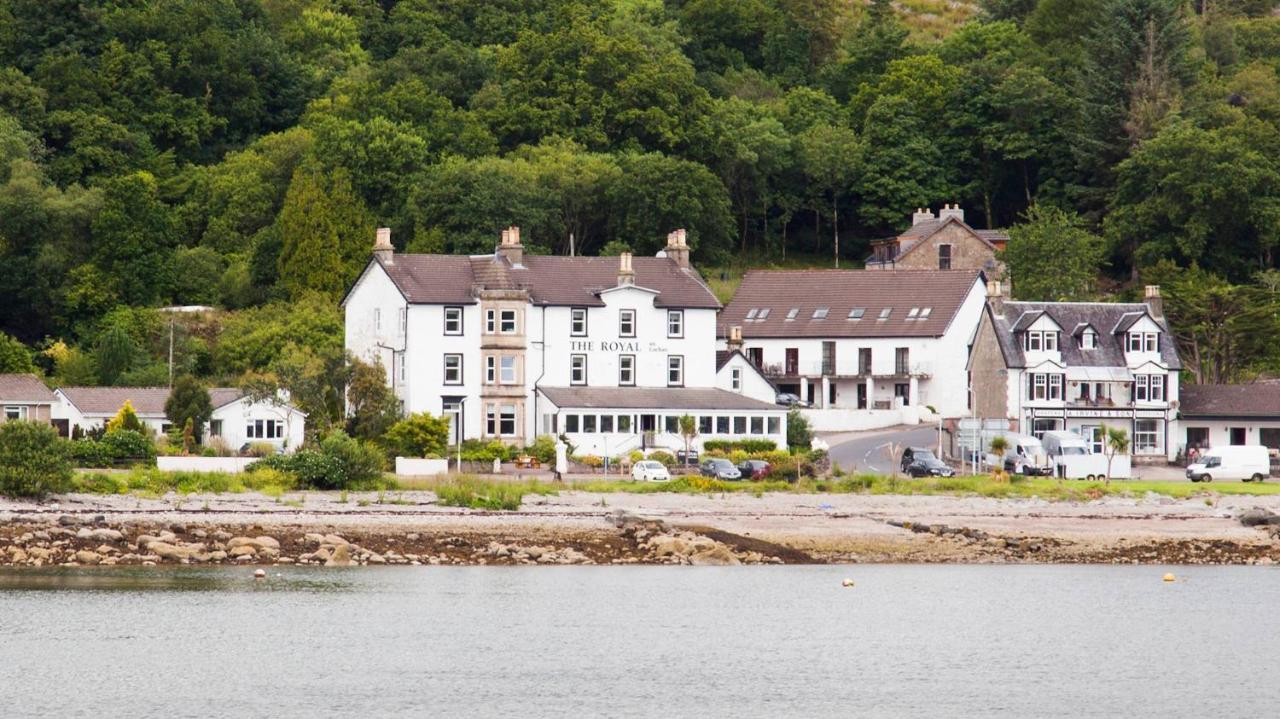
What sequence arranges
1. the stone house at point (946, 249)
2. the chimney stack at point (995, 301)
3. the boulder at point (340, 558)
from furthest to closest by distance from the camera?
1. the stone house at point (946, 249)
2. the chimney stack at point (995, 301)
3. the boulder at point (340, 558)

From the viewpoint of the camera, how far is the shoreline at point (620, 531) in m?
53.7

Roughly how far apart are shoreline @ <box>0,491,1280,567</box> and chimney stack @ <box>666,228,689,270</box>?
21.9 metres

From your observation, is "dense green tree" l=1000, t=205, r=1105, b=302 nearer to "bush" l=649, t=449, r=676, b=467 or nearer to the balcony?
the balcony

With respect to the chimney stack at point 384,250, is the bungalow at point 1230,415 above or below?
below

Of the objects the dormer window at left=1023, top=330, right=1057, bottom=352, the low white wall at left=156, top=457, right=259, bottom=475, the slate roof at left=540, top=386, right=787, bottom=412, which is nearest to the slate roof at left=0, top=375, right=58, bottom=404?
the low white wall at left=156, top=457, right=259, bottom=475

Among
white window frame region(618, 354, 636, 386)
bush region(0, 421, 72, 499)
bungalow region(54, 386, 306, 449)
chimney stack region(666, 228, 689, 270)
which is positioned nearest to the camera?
bush region(0, 421, 72, 499)

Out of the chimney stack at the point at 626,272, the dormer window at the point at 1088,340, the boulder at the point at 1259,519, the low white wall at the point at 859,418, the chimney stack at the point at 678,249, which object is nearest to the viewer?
the boulder at the point at 1259,519

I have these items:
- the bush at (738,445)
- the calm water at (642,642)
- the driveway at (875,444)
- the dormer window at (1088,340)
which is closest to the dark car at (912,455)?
the driveway at (875,444)

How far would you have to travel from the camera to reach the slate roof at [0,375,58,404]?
79.4m

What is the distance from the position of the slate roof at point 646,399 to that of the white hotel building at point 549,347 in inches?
2.7

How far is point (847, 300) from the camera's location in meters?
91.9

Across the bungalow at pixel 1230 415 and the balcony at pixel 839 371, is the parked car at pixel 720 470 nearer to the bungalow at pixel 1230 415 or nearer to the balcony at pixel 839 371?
the balcony at pixel 839 371

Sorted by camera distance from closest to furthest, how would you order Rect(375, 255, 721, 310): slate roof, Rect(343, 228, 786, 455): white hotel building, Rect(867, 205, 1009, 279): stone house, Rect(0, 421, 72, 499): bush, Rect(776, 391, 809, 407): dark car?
1. Rect(0, 421, 72, 499): bush
2. Rect(343, 228, 786, 455): white hotel building
3. Rect(375, 255, 721, 310): slate roof
4. Rect(776, 391, 809, 407): dark car
5. Rect(867, 205, 1009, 279): stone house

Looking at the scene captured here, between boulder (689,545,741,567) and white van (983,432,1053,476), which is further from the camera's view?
white van (983,432,1053,476)
